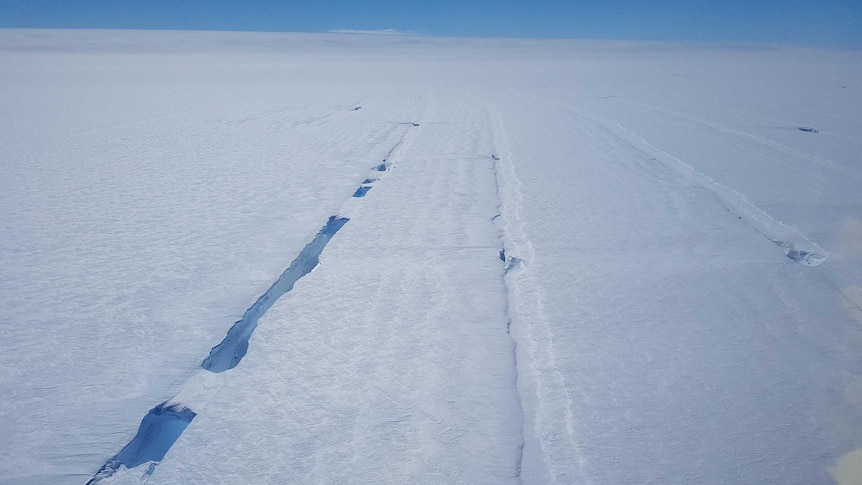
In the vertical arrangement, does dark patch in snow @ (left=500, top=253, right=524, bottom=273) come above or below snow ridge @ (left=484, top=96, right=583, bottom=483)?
above

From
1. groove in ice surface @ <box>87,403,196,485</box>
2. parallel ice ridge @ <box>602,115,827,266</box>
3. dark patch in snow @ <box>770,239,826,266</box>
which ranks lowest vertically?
groove in ice surface @ <box>87,403,196,485</box>

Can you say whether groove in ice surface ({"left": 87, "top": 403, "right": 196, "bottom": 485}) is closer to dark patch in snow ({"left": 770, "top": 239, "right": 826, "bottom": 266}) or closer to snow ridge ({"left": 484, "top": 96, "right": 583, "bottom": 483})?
snow ridge ({"left": 484, "top": 96, "right": 583, "bottom": 483})

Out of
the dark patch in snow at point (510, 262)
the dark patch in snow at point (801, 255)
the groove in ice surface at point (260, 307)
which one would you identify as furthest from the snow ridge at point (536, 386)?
the dark patch in snow at point (801, 255)

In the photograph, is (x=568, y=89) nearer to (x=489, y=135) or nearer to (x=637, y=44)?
(x=489, y=135)

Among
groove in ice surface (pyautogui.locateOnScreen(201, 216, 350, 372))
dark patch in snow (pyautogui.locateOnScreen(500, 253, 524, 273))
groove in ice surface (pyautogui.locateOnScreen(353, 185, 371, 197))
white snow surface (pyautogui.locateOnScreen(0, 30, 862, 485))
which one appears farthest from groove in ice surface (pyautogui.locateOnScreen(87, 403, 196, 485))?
groove in ice surface (pyautogui.locateOnScreen(353, 185, 371, 197))

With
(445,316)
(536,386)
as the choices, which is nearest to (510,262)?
(445,316)

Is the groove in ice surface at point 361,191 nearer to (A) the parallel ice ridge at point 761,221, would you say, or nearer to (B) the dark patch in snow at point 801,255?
(A) the parallel ice ridge at point 761,221

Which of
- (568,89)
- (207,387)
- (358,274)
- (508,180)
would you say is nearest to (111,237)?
(358,274)
